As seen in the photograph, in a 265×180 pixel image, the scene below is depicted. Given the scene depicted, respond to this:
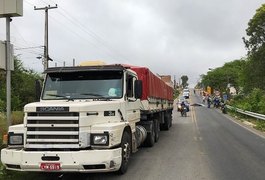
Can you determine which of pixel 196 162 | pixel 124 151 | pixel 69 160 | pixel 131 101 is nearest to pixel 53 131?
pixel 69 160

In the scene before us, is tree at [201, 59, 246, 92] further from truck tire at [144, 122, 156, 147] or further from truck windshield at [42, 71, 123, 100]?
truck windshield at [42, 71, 123, 100]

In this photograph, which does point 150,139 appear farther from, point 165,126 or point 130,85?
point 165,126

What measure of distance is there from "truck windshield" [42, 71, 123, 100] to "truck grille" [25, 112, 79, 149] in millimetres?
1362

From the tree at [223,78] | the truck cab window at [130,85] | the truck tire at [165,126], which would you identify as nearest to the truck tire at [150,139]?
the truck cab window at [130,85]

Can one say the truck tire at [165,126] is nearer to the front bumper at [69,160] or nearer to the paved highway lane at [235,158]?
the paved highway lane at [235,158]

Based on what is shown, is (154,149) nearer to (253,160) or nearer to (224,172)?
(253,160)

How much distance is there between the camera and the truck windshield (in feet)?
36.7

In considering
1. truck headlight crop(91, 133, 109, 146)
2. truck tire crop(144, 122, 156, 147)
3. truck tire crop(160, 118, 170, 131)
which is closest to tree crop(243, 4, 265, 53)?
truck tire crop(160, 118, 170, 131)

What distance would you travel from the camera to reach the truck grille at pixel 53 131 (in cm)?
962

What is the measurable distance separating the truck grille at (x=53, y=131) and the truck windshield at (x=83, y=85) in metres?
1.36

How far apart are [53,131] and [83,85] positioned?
2052mm

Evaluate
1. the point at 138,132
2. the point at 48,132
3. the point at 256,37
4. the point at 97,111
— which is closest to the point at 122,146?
the point at 97,111

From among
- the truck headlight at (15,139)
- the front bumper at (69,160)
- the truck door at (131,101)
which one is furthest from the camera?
the truck door at (131,101)

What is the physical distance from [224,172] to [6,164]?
5.25m
